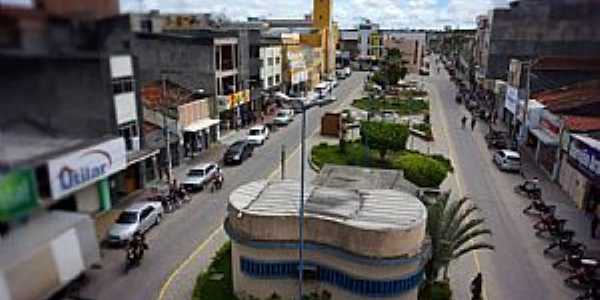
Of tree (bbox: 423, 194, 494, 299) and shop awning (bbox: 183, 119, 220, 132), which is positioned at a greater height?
shop awning (bbox: 183, 119, 220, 132)

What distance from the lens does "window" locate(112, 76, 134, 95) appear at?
261 centimetres

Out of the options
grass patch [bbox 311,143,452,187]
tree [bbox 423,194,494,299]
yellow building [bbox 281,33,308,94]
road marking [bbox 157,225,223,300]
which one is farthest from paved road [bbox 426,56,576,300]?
yellow building [bbox 281,33,308,94]

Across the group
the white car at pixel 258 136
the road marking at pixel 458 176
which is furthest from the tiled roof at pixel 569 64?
the white car at pixel 258 136

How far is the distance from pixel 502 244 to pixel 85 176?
663 inches

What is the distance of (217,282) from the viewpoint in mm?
13477

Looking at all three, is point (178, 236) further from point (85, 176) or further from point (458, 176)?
point (85, 176)

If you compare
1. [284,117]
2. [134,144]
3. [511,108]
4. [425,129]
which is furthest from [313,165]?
[134,144]

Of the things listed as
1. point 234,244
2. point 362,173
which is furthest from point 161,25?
point 362,173

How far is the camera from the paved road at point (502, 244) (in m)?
13.9

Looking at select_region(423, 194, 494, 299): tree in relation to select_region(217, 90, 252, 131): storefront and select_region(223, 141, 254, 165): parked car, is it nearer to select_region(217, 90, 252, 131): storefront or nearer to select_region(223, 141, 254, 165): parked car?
select_region(223, 141, 254, 165): parked car

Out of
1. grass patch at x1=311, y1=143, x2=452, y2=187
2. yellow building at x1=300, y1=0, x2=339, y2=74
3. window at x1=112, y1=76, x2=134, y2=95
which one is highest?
yellow building at x1=300, y1=0, x2=339, y2=74

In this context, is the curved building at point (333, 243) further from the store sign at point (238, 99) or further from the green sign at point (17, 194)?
the store sign at point (238, 99)

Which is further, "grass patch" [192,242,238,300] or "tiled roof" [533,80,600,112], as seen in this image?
"tiled roof" [533,80,600,112]

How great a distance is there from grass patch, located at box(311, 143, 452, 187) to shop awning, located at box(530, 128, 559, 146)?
475cm
